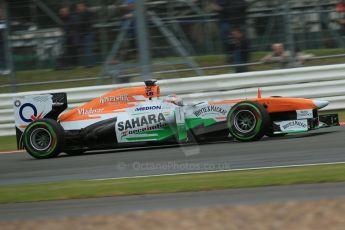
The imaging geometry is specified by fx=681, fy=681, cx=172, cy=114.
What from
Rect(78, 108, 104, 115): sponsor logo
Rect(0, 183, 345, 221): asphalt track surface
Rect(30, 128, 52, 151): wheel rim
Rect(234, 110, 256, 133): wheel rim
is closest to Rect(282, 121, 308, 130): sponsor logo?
Rect(234, 110, 256, 133): wheel rim

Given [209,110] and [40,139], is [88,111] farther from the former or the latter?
[209,110]

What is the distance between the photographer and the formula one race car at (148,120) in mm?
9406

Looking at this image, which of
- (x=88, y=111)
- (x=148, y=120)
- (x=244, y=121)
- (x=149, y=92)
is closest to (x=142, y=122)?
(x=148, y=120)

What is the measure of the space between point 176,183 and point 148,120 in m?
2.72

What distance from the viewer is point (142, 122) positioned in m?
9.84

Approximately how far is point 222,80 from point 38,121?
4.13m

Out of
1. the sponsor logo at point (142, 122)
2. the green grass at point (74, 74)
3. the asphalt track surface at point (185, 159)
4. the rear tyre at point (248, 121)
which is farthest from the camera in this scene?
the green grass at point (74, 74)

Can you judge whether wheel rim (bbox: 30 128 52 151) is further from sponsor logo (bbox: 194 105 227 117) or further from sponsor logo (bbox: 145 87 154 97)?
sponsor logo (bbox: 194 105 227 117)

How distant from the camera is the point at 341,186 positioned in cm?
632

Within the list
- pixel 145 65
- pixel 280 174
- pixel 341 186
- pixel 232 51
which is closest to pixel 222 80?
pixel 232 51

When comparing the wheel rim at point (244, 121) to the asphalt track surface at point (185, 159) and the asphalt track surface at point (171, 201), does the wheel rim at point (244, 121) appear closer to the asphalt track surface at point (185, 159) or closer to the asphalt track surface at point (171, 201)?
the asphalt track surface at point (185, 159)

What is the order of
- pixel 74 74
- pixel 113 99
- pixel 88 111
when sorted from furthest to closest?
pixel 74 74, pixel 88 111, pixel 113 99

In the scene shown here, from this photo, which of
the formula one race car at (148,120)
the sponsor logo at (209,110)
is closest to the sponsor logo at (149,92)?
the formula one race car at (148,120)

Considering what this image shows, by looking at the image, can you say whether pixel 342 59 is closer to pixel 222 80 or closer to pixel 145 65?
pixel 222 80
